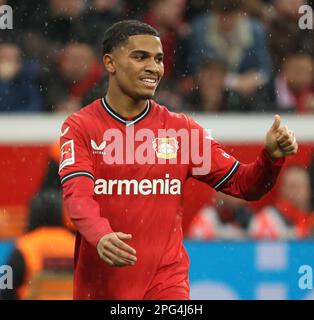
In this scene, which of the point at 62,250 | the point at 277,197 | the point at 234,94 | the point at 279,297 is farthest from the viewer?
the point at 234,94

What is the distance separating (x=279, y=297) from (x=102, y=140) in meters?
3.02

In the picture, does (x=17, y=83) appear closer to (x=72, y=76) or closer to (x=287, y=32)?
(x=72, y=76)

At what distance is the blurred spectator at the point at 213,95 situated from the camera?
429 inches

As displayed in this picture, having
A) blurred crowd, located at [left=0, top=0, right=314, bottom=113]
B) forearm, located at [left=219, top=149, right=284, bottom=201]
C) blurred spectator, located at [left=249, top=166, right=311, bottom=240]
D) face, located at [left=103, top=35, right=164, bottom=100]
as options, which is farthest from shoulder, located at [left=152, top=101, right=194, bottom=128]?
blurred crowd, located at [left=0, top=0, right=314, bottom=113]

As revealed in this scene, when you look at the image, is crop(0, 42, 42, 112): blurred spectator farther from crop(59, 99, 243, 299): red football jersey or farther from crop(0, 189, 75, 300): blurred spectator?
crop(59, 99, 243, 299): red football jersey

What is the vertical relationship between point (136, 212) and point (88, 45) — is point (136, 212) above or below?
below

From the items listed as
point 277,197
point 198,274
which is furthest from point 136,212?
point 277,197

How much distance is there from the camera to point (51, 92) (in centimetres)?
1109

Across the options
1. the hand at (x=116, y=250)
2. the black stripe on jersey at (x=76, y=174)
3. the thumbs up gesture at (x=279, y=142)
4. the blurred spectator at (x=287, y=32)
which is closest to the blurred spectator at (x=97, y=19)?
the blurred spectator at (x=287, y=32)

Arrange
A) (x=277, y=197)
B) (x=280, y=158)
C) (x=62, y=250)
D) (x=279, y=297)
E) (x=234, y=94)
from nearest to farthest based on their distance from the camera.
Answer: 1. (x=280, y=158)
2. (x=62, y=250)
3. (x=279, y=297)
4. (x=277, y=197)
5. (x=234, y=94)

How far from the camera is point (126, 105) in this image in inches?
267

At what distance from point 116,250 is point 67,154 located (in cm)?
78
